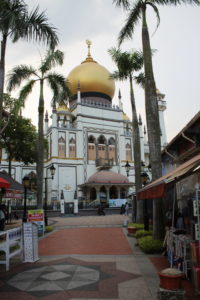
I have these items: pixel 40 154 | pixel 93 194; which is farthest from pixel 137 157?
pixel 93 194

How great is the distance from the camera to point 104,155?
151ft

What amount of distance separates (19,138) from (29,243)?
15527 millimetres

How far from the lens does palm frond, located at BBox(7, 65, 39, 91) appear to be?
56.7ft

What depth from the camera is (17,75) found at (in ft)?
57.3

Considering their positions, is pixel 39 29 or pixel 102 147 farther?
pixel 102 147

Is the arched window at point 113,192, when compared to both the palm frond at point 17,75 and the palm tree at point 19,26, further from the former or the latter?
Result: the palm tree at point 19,26

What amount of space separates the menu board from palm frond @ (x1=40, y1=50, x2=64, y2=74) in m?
12.4

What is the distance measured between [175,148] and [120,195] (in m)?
30.2

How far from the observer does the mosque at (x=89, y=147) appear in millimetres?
41625

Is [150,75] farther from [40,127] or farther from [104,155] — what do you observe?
[104,155]

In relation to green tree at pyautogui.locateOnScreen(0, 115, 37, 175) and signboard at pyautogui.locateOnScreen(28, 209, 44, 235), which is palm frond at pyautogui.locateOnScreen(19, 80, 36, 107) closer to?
green tree at pyautogui.locateOnScreen(0, 115, 37, 175)

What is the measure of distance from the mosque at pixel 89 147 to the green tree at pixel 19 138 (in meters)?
15.1

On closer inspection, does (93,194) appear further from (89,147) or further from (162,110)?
(162,110)

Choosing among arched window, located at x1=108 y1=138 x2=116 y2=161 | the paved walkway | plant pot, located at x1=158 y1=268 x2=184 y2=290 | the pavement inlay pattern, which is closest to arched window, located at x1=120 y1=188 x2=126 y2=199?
arched window, located at x1=108 y1=138 x2=116 y2=161
